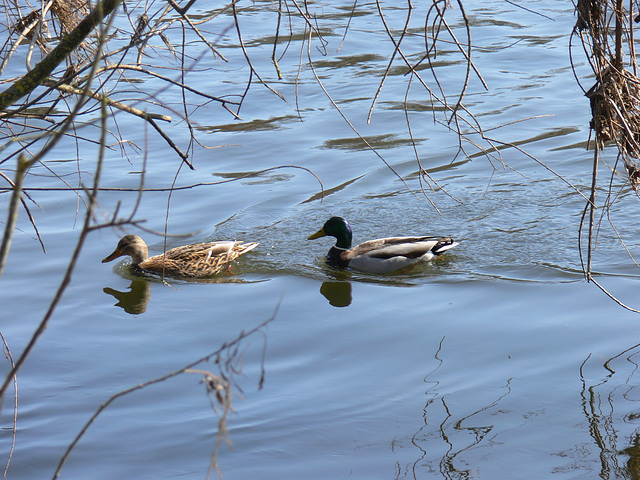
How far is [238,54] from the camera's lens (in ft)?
51.7

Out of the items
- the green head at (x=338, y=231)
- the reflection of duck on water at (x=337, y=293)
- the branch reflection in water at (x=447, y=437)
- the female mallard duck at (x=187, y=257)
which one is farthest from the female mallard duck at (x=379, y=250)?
the branch reflection in water at (x=447, y=437)

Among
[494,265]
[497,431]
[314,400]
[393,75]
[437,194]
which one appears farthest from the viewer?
[393,75]

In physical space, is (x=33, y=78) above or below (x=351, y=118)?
above

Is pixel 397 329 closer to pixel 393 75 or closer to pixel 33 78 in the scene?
pixel 33 78

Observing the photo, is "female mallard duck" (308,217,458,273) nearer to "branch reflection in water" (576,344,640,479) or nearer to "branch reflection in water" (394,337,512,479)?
"branch reflection in water" (576,344,640,479)

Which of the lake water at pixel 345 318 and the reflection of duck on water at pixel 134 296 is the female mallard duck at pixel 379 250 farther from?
the reflection of duck on water at pixel 134 296

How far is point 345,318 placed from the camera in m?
6.78

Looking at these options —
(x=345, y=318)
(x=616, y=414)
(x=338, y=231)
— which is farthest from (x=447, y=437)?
(x=338, y=231)

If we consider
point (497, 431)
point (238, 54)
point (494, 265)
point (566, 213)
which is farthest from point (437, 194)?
point (238, 54)

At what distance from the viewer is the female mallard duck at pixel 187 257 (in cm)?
815

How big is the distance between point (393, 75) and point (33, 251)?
25.9 feet

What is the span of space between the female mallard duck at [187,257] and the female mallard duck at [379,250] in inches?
35.6

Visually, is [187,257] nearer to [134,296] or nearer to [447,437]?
[134,296]

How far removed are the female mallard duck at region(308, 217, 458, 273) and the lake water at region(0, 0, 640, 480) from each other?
0.18 m
